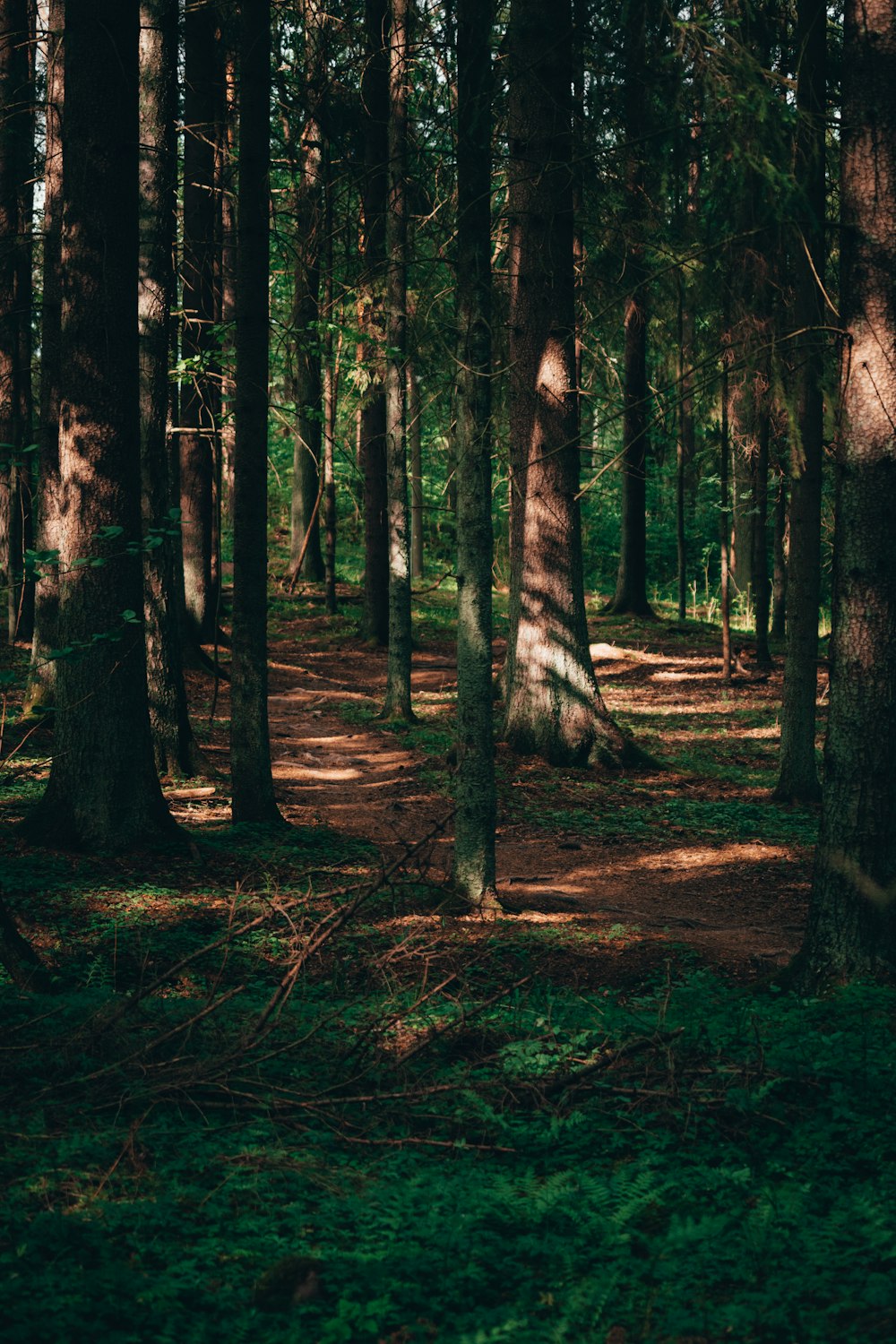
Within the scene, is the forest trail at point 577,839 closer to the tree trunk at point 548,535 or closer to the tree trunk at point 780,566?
the tree trunk at point 548,535

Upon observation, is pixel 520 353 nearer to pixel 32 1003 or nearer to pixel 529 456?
pixel 529 456

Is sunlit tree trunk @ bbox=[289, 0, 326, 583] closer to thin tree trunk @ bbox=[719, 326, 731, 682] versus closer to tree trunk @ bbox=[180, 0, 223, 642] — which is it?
tree trunk @ bbox=[180, 0, 223, 642]

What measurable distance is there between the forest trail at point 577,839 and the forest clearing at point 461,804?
77 mm

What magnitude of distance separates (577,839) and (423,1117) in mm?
6319

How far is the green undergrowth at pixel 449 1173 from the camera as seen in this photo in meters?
3.39

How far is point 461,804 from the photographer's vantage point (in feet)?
25.9

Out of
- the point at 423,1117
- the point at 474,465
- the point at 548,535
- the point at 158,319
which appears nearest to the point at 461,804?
the point at 474,465

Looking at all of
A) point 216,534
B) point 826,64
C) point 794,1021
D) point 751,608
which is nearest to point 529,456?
point 216,534

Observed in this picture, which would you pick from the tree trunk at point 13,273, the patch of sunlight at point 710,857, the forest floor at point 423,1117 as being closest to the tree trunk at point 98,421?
the forest floor at point 423,1117

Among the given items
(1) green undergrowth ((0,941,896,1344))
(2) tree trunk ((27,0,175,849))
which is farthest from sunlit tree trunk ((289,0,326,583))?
(1) green undergrowth ((0,941,896,1344))

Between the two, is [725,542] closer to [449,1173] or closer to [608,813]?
[608,813]

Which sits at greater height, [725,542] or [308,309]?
[308,309]

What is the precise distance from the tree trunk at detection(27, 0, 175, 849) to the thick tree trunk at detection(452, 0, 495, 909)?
2.50 metres

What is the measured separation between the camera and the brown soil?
7.89 metres
